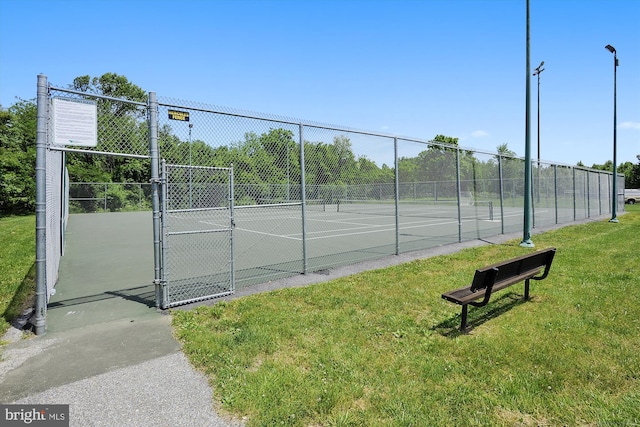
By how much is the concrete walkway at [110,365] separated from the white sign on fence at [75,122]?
7.43 feet

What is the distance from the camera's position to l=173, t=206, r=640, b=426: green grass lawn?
2.71 meters

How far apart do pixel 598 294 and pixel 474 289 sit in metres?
2.84

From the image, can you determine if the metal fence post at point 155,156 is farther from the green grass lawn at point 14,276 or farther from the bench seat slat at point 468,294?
the bench seat slat at point 468,294

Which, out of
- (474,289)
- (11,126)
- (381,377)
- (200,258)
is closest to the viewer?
(381,377)

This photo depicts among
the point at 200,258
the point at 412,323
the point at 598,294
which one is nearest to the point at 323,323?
the point at 412,323

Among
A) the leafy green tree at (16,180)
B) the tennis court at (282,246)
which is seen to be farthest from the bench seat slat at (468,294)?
the leafy green tree at (16,180)

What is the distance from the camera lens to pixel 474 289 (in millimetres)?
4121

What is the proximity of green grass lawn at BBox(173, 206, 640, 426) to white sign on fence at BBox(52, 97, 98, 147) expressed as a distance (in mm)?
2493

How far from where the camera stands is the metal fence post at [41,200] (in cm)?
416

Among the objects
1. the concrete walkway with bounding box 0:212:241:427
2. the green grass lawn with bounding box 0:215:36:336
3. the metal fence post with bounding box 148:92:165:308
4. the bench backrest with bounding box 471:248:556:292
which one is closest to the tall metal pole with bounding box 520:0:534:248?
the bench backrest with bounding box 471:248:556:292

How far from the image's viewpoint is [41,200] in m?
4.16

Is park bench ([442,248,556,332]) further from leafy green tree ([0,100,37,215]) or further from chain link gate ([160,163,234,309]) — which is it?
leafy green tree ([0,100,37,215])

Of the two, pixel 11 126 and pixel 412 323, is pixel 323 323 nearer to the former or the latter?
pixel 412 323

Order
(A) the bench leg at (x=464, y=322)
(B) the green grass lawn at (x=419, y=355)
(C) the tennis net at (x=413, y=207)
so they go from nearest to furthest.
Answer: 1. (B) the green grass lawn at (x=419, y=355)
2. (A) the bench leg at (x=464, y=322)
3. (C) the tennis net at (x=413, y=207)
